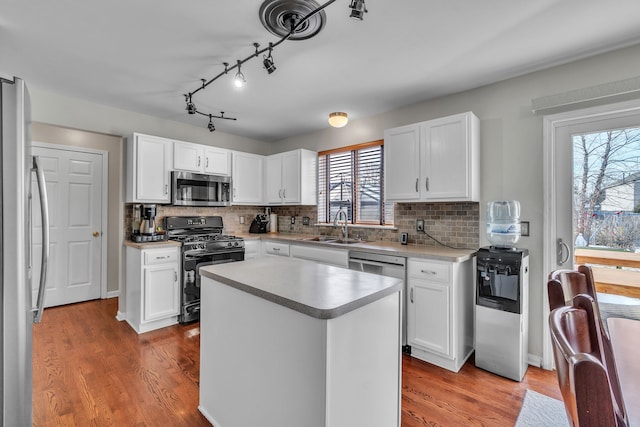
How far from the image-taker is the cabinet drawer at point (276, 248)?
386cm

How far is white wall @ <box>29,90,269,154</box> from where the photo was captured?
304cm

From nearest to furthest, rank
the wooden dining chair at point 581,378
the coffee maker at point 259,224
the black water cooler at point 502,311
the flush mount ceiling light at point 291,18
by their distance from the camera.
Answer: the wooden dining chair at point 581,378 < the flush mount ceiling light at point 291,18 < the black water cooler at point 502,311 < the coffee maker at point 259,224

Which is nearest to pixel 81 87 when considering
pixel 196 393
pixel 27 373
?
pixel 27 373

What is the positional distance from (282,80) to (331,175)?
5.74ft

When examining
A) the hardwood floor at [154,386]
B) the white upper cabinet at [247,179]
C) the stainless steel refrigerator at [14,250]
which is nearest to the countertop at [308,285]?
the stainless steel refrigerator at [14,250]

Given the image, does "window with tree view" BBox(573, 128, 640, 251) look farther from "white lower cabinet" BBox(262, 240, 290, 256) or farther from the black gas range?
the black gas range

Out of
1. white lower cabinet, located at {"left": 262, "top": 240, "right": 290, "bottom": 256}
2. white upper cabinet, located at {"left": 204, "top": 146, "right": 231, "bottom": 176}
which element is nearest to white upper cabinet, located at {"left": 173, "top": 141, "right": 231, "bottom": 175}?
white upper cabinet, located at {"left": 204, "top": 146, "right": 231, "bottom": 176}

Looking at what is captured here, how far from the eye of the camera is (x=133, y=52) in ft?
7.54

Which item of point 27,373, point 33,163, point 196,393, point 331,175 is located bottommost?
point 196,393

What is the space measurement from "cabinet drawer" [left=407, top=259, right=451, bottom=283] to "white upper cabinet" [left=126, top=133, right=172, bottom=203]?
293 centimetres

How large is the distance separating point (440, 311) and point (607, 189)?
60.6 inches

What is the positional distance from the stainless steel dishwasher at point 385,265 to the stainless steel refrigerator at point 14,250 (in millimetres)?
2358

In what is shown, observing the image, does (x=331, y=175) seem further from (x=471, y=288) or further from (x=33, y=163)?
(x=33, y=163)

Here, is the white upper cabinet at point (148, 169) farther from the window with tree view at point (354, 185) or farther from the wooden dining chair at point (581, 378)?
the wooden dining chair at point (581, 378)
